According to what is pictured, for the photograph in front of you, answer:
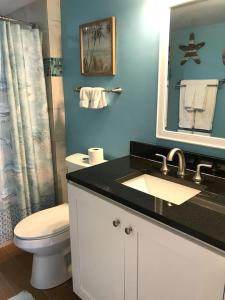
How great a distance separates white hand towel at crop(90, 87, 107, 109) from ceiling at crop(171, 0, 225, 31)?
0.62 metres

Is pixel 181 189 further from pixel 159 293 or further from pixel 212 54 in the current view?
pixel 212 54

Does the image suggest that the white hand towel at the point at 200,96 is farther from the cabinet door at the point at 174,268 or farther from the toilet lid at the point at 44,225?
the toilet lid at the point at 44,225

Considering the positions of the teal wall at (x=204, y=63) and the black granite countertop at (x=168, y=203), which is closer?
the black granite countertop at (x=168, y=203)

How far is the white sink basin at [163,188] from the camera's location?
4.25ft

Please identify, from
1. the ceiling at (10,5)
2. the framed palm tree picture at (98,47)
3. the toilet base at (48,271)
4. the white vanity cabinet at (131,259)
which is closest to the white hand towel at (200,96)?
the framed palm tree picture at (98,47)

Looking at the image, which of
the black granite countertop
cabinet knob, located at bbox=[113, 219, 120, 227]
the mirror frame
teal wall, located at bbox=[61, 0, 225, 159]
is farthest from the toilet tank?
cabinet knob, located at bbox=[113, 219, 120, 227]

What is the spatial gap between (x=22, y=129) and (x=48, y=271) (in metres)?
1.10

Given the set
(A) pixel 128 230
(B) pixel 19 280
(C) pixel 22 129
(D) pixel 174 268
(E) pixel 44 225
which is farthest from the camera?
(C) pixel 22 129

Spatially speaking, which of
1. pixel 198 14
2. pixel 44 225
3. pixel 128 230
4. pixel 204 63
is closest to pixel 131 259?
pixel 128 230

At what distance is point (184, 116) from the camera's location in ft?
4.77

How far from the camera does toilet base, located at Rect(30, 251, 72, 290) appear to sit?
1.75m

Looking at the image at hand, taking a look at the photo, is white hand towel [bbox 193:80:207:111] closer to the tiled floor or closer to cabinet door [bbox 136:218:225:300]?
cabinet door [bbox 136:218:225:300]

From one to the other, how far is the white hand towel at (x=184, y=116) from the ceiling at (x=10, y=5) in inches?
59.0

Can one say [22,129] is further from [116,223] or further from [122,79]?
[116,223]
